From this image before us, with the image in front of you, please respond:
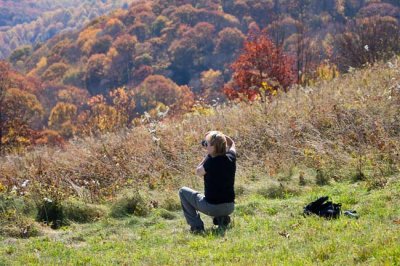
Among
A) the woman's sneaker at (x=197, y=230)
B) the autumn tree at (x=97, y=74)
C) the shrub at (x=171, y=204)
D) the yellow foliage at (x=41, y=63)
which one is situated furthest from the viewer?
the yellow foliage at (x=41, y=63)

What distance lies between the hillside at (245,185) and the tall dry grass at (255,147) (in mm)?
30

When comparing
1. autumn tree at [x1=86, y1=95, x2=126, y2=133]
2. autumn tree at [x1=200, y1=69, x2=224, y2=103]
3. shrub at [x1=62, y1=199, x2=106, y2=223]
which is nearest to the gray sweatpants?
shrub at [x1=62, y1=199, x2=106, y2=223]

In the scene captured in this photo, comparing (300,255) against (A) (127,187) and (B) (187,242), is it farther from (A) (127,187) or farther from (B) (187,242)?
(A) (127,187)

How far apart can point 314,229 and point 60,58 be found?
10568 centimetres

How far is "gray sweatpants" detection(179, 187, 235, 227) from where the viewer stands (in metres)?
7.17

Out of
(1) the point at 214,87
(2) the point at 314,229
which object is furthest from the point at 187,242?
(1) the point at 214,87

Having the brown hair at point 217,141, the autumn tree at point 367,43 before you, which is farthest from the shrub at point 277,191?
the autumn tree at point 367,43

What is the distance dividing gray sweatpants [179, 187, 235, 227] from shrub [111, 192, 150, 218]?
1.51m

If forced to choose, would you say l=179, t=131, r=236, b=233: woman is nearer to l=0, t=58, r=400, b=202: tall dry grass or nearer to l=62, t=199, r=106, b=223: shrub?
l=62, t=199, r=106, b=223: shrub

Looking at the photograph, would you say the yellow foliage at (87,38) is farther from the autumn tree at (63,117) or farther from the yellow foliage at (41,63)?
the autumn tree at (63,117)

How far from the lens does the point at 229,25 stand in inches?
3880

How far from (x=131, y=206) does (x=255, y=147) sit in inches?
146

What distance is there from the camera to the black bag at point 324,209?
22.5ft

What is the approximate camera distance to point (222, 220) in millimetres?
7277
